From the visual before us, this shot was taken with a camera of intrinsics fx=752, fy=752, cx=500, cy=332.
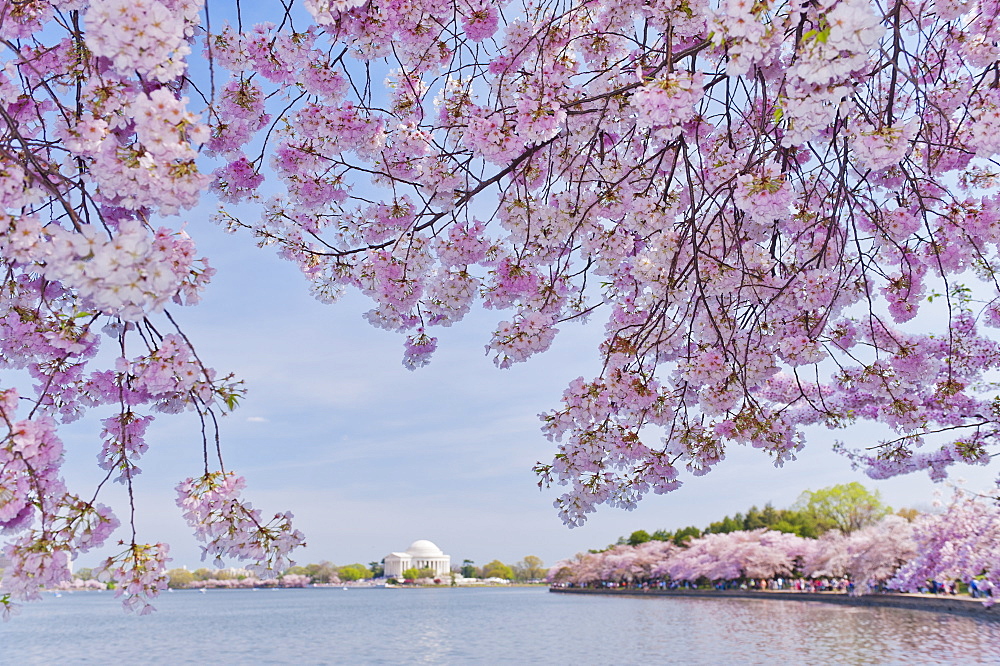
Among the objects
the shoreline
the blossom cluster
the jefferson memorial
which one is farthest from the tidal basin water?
the jefferson memorial

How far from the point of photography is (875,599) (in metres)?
28.1

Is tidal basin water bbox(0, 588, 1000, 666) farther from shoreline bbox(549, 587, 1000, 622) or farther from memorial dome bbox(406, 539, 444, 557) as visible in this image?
memorial dome bbox(406, 539, 444, 557)

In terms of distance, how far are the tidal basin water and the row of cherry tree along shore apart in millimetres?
1410

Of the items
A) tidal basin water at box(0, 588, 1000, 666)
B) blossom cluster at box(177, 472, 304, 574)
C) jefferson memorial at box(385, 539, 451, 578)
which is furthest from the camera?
jefferson memorial at box(385, 539, 451, 578)

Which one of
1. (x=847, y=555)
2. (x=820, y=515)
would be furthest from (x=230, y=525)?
(x=820, y=515)

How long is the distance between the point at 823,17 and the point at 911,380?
3.49 meters

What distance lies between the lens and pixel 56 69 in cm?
350

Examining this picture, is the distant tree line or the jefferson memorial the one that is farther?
the jefferson memorial

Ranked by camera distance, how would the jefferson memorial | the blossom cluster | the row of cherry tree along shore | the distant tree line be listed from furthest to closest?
the jefferson memorial < the distant tree line < the row of cherry tree along shore < the blossom cluster

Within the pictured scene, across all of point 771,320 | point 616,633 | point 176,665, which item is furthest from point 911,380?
point 176,665

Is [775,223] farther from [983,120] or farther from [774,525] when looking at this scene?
[774,525]

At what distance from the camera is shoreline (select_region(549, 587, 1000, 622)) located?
2014 cm

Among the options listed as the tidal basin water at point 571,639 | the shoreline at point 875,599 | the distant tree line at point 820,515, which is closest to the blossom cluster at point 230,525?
the tidal basin water at point 571,639

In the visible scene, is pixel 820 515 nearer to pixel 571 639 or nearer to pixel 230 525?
pixel 571 639
